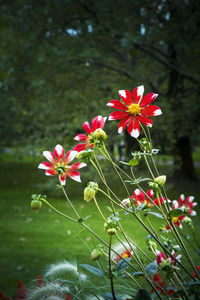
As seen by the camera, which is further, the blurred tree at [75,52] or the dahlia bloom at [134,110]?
the blurred tree at [75,52]

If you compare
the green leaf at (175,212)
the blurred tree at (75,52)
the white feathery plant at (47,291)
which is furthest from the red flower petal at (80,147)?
the blurred tree at (75,52)

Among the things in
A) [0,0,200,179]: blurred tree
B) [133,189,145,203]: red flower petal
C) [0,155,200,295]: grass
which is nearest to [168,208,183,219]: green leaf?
[133,189,145,203]: red flower petal

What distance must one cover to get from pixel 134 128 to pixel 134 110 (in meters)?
0.04

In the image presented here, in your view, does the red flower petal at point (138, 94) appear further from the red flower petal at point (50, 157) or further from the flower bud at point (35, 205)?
the flower bud at point (35, 205)

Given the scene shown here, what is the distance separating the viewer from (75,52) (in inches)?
196

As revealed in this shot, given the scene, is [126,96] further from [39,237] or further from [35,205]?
[39,237]

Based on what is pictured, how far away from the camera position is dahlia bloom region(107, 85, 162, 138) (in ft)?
2.63

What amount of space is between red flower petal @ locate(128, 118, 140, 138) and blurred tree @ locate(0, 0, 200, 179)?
398 centimetres

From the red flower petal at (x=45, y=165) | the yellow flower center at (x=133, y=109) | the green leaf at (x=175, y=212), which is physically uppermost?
the yellow flower center at (x=133, y=109)

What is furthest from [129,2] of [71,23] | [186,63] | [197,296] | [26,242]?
[197,296]

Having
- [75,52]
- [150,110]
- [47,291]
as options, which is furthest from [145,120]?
[75,52]

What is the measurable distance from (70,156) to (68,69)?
4.74m

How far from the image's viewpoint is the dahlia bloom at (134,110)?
80 cm

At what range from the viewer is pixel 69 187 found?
3.55 ft
